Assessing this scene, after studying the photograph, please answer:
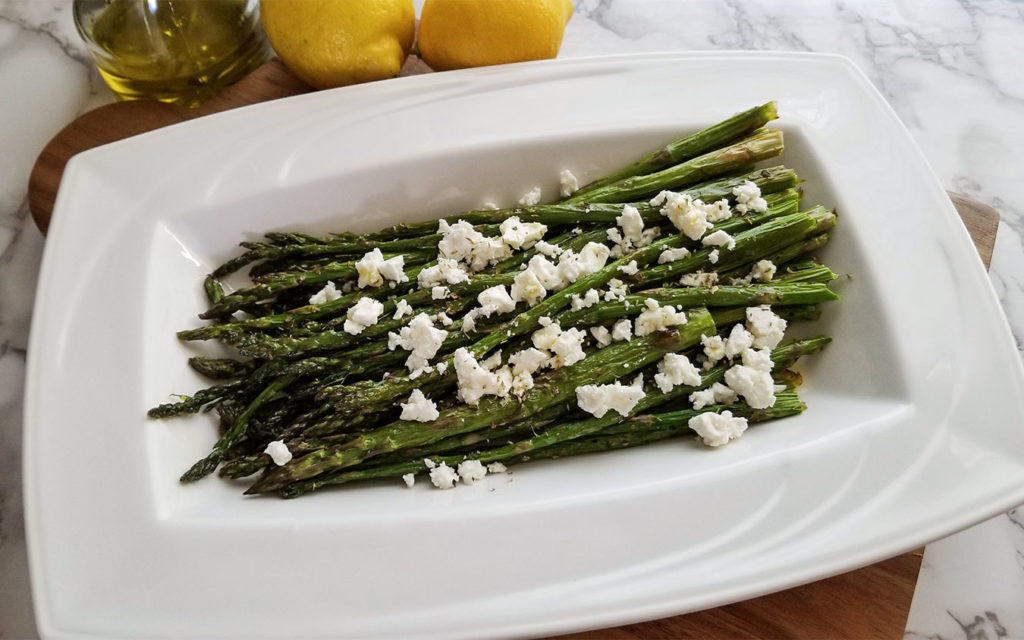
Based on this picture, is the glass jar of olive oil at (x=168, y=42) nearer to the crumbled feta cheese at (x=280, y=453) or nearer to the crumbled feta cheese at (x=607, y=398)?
the crumbled feta cheese at (x=280, y=453)

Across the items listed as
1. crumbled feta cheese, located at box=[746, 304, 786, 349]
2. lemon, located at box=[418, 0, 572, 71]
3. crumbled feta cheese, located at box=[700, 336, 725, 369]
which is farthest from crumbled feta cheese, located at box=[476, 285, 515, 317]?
lemon, located at box=[418, 0, 572, 71]

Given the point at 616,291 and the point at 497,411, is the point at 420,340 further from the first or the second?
the point at 616,291

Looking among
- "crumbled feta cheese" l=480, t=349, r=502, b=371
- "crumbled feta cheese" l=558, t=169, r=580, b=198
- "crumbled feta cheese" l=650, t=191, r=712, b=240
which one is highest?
"crumbled feta cheese" l=650, t=191, r=712, b=240

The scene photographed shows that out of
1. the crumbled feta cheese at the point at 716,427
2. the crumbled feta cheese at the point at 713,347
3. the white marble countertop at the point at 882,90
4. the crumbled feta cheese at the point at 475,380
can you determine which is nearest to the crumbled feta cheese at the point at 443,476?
the crumbled feta cheese at the point at 475,380

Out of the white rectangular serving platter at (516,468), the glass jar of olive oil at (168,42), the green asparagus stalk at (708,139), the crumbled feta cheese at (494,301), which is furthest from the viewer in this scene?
the glass jar of olive oil at (168,42)

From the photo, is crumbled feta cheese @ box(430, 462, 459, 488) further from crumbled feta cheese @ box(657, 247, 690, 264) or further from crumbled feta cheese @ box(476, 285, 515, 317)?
crumbled feta cheese @ box(657, 247, 690, 264)
